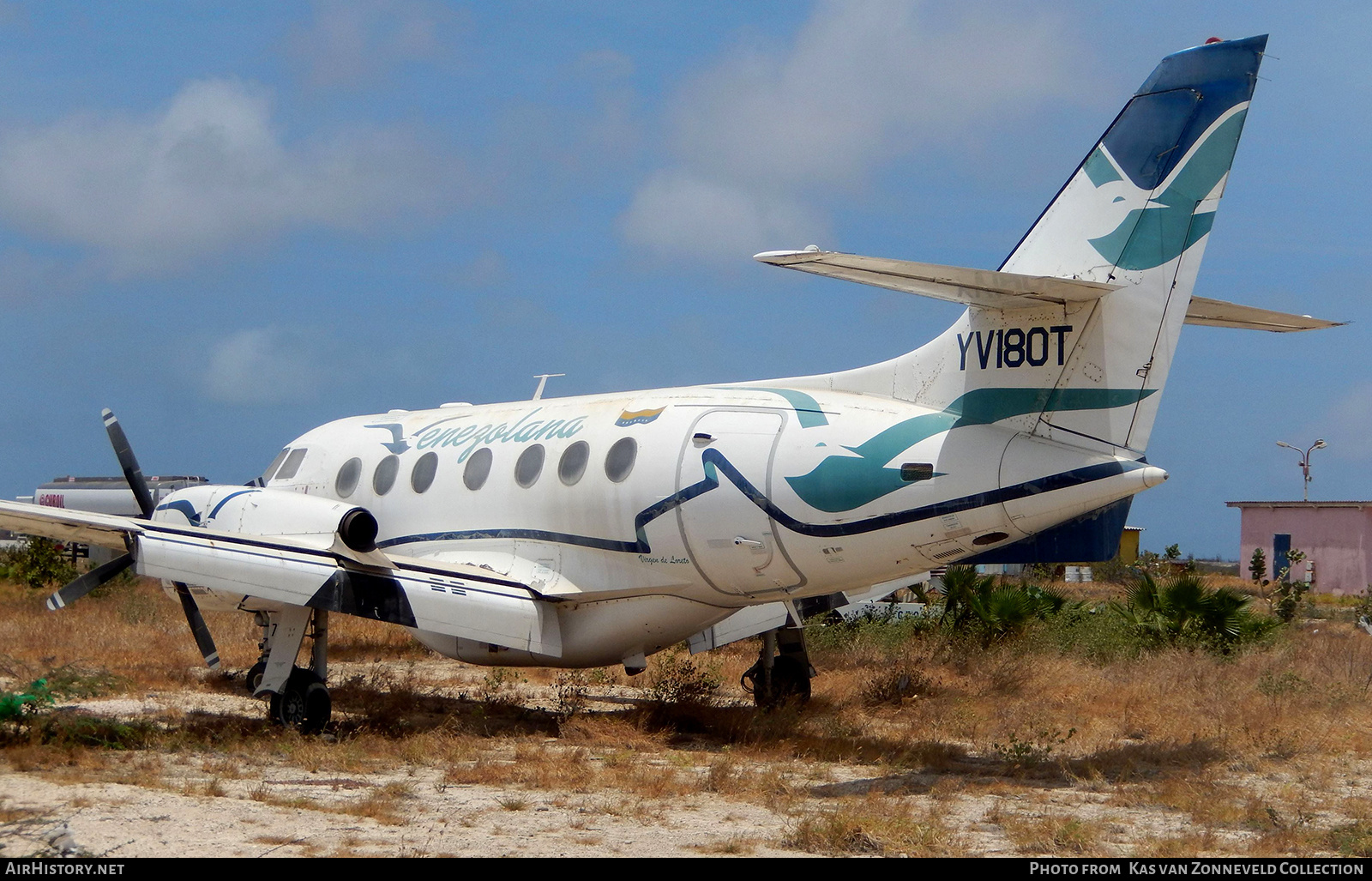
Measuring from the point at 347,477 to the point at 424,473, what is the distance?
1.67 metres

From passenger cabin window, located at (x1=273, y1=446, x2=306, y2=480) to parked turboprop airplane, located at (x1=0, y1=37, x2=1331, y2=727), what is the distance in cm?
195

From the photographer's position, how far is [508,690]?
16609 mm

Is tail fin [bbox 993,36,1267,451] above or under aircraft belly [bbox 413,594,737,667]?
above

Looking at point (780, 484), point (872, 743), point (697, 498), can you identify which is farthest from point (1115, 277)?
point (872, 743)

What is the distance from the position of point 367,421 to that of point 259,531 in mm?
3699

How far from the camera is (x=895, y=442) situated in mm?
10359

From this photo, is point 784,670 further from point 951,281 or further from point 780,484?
point 951,281

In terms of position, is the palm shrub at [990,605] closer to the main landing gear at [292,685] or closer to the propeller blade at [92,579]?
the main landing gear at [292,685]

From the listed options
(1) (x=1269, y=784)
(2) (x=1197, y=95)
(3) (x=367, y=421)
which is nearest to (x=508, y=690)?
(3) (x=367, y=421)

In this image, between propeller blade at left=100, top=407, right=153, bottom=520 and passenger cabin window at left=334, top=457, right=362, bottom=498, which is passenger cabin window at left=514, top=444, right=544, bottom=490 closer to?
passenger cabin window at left=334, top=457, right=362, bottom=498

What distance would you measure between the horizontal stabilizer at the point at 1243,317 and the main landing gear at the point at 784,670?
590 centimetres

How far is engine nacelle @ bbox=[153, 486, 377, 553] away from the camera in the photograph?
12.8 metres

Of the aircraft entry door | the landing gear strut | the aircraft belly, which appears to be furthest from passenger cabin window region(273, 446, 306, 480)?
the aircraft entry door
